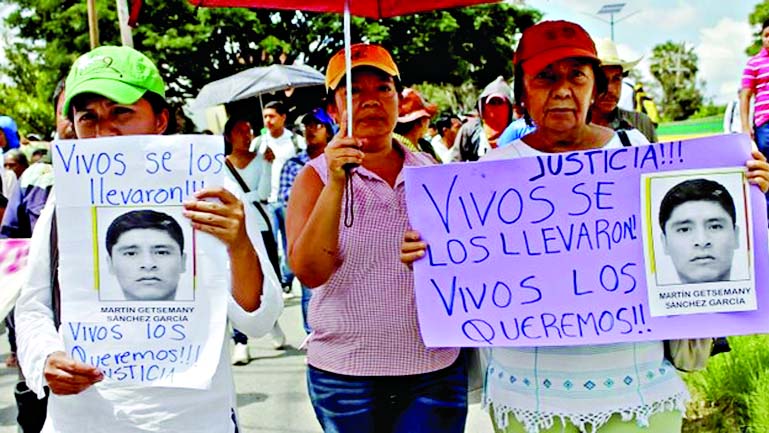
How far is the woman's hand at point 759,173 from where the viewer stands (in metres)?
2.02

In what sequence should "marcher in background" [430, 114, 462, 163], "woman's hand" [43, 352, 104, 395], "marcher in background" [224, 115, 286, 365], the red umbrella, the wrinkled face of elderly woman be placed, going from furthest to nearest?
"marcher in background" [430, 114, 462, 163]
"marcher in background" [224, 115, 286, 365]
the red umbrella
the wrinkled face of elderly woman
"woman's hand" [43, 352, 104, 395]

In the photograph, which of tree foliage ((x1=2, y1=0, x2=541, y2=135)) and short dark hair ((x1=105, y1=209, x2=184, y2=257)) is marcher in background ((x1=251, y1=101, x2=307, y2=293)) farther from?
tree foliage ((x1=2, y1=0, x2=541, y2=135))

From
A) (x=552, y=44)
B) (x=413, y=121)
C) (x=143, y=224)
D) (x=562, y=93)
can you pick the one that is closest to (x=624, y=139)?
(x=562, y=93)

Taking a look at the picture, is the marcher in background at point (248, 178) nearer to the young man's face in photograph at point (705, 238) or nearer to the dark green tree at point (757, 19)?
the young man's face in photograph at point (705, 238)

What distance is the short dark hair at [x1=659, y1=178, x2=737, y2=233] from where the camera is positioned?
2.04 metres

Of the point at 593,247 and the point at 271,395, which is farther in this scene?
the point at 271,395

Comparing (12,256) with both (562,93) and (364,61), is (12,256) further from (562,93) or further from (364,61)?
(562,93)

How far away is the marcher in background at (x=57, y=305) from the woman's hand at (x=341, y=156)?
0.85 ft

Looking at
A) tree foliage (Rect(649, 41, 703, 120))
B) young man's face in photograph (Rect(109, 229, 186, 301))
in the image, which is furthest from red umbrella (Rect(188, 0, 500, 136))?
tree foliage (Rect(649, 41, 703, 120))

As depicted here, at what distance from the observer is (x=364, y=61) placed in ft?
8.06

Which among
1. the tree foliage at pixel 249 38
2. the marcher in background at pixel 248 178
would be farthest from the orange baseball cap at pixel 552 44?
the tree foliage at pixel 249 38

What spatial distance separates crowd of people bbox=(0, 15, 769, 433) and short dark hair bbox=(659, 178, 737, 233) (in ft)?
0.26

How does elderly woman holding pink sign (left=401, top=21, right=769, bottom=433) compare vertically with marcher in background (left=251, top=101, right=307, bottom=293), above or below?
below

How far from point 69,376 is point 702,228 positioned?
1548 mm
